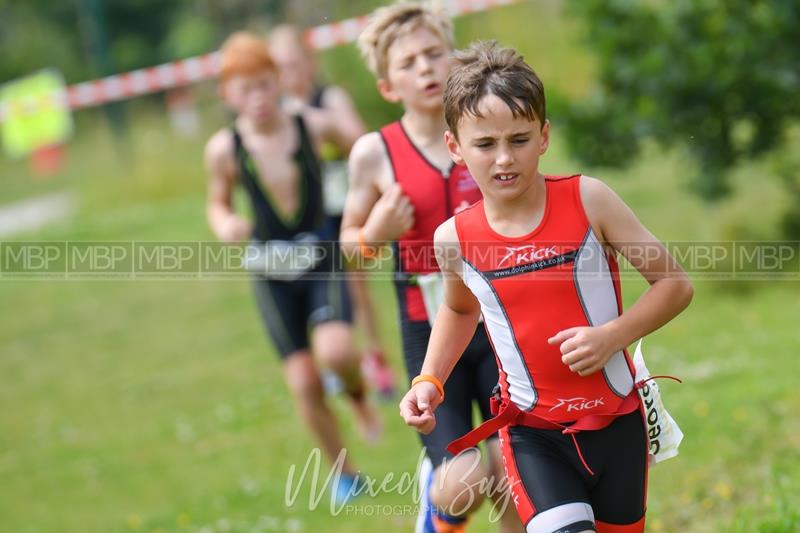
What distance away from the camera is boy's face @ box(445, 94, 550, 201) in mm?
3082

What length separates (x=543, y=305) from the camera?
3.22 m

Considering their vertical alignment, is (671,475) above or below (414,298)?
below

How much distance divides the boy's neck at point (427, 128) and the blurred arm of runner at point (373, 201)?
14 centimetres

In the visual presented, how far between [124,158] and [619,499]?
62.1ft

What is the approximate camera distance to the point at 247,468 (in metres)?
7.50

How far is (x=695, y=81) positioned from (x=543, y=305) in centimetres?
656

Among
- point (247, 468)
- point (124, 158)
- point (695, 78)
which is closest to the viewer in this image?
point (247, 468)

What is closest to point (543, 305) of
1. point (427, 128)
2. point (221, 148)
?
point (427, 128)

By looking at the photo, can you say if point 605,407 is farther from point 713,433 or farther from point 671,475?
point 713,433

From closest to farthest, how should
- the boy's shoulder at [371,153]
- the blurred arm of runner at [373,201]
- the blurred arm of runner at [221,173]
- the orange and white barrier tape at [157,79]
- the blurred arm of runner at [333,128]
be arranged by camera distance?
1. the blurred arm of runner at [373,201]
2. the boy's shoulder at [371,153]
3. the blurred arm of runner at [221,173]
4. the blurred arm of runner at [333,128]
5. the orange and white barrier tape at [157,79]

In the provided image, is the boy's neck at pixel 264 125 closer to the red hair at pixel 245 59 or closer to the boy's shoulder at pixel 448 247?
the red hair at pixel 245 59

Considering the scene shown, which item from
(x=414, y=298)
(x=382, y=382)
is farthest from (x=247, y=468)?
(x=414, y=298)

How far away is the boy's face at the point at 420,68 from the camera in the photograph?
13.8 feet

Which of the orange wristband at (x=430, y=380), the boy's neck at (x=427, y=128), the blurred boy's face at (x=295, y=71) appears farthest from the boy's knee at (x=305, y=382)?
the orange wristband at (x=430, y=380)
